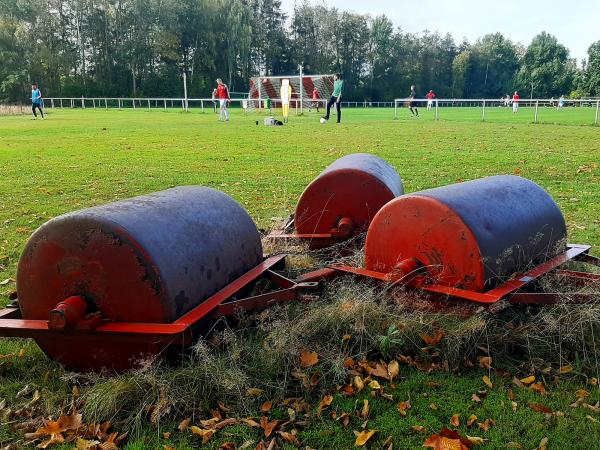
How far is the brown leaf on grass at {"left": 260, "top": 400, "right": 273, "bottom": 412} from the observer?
3338 millimetres

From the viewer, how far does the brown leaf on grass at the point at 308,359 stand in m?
3.67

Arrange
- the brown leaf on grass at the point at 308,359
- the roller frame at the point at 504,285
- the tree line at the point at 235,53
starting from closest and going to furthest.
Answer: the brown leaf on grass at the point at 308,359 → the roller frame at the point at 504,285 → the tree line at the point at 235,53

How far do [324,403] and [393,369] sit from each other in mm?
551

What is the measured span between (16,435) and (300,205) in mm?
3290

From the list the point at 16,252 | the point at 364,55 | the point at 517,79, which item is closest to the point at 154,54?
the point at 364,55

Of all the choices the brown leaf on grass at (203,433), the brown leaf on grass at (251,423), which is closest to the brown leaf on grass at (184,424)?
the brown leaf on grass at (203,433)

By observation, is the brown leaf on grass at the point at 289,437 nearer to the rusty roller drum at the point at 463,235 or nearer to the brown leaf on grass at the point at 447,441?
the brown leaf on grass at the point at 447,441

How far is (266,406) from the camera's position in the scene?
3361 millimetres

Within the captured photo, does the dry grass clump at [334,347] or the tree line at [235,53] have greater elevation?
the tree line at [235,53]

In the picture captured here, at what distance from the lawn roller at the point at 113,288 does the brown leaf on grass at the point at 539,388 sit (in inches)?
74.1

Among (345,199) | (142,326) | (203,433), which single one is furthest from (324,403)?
(345,199)

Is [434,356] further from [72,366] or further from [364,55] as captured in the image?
[364,55]

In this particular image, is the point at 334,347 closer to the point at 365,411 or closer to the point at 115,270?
the point at 365,411

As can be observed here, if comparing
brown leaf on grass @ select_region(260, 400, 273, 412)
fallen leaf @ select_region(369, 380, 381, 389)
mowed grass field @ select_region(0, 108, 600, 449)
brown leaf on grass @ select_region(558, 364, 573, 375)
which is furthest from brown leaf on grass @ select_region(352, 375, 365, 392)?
brown leaf on grass @ select_region(558, 364, 573, 375)
